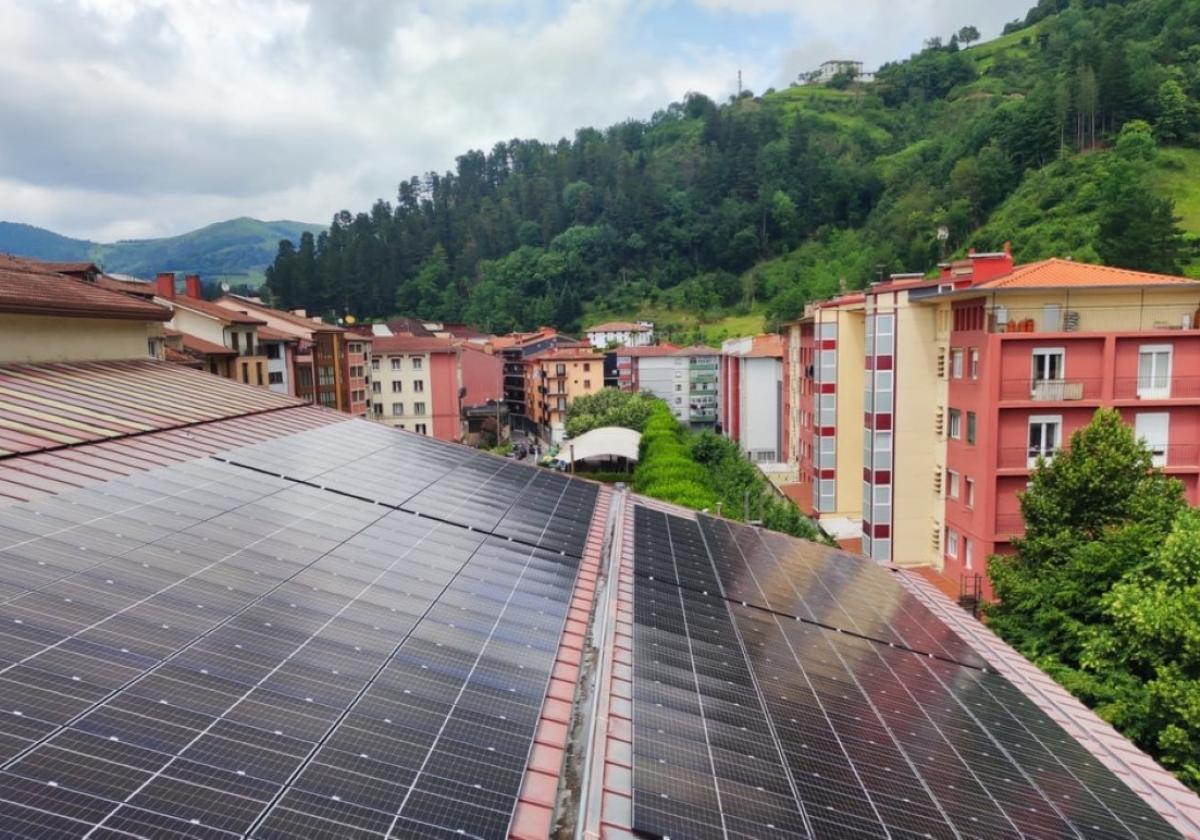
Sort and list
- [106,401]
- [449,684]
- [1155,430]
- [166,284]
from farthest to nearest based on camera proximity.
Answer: [166,284] < [1155,430] < [106,401] < [449,684]

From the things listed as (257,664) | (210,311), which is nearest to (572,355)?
(210,311)

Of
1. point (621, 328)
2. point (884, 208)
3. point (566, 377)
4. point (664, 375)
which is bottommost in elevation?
point (566, 377)

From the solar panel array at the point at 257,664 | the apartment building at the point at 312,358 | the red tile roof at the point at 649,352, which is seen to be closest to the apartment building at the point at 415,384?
the apartment building at the point at 312,358

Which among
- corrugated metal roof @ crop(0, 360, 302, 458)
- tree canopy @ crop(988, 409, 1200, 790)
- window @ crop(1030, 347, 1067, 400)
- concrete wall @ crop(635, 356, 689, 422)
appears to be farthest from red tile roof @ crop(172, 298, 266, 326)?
concrete wall @ crop(635, 356, 689, 422)

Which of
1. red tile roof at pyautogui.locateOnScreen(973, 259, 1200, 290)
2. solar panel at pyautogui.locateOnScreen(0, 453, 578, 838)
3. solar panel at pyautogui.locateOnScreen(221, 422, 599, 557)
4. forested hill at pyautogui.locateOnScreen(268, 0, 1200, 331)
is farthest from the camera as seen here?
forested hill at pyautogui.locateOnScreen(268, 0, 1200, 331)

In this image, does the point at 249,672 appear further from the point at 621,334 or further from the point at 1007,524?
the point at 621,334

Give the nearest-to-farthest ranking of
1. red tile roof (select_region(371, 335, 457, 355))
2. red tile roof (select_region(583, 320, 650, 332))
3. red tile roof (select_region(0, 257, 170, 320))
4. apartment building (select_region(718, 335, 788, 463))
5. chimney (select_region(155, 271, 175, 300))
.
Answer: red tile roof (select_region(0, 257, 170, 320)) → chimney (select_region(155, 271, 175, 300)) → apartment building (select_region(718, 335, 788, 463)) → red tile roof (select_region(371, 335, 457, 355)) → red tile roof (select_region(583, 320, 650, 332))

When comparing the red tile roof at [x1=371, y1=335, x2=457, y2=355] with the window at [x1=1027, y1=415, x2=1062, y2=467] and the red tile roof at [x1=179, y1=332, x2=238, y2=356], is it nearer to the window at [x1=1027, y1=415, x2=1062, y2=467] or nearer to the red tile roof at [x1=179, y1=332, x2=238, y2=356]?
the red tile roof at [x1=179, y1=332, x2=238, y2=356]
